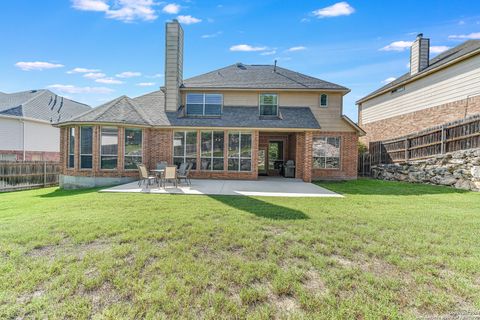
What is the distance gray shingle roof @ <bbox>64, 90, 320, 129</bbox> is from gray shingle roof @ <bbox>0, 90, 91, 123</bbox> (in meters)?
7.13

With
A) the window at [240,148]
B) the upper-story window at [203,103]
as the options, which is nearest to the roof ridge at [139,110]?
the upper-story window at [203,103]

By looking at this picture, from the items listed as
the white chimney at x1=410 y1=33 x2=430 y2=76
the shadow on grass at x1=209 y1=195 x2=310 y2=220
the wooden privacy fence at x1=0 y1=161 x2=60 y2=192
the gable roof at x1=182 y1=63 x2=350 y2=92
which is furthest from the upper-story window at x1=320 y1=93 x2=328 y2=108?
the wooden privacy fence at x1=0 y1=161 x2=60 y2=192

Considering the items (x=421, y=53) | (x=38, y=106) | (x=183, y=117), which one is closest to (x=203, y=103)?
(x=183, y=117)

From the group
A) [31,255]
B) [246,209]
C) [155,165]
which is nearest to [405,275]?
[246,209]

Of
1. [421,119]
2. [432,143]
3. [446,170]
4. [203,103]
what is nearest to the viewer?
[446,170]

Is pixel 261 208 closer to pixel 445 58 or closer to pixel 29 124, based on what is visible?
pixel 445 58

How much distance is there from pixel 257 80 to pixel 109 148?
9.38 meters

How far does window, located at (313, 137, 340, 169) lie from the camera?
15.8 metres

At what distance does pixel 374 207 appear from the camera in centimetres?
771

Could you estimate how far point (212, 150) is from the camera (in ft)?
47.3

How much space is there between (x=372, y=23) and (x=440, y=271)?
46.0ft

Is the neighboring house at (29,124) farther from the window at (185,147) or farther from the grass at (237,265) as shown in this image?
the grass at (237,265)

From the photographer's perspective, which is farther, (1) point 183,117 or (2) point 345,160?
(2) point 345,160

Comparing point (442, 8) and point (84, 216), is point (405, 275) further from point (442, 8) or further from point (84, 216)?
point (442, 8)
